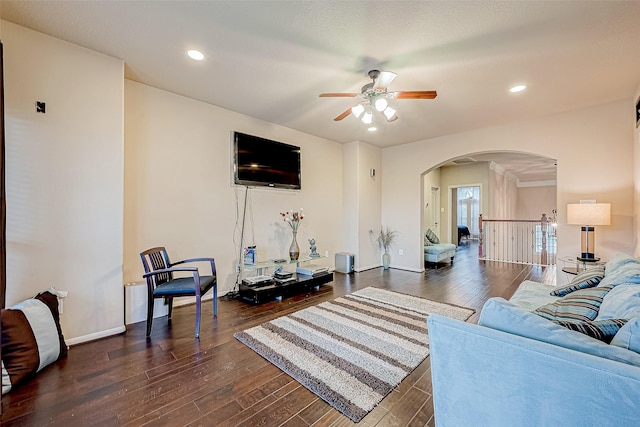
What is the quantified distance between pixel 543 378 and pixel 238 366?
77.7 inches

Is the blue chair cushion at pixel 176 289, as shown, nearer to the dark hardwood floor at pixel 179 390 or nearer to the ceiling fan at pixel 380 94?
the dark hardwood floor at pixel 179 390

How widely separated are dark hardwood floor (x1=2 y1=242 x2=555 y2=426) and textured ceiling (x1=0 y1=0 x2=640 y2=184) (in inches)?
109

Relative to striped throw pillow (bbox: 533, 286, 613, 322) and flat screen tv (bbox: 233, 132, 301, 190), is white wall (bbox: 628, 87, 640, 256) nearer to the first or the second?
striped throw pillow (bbox: 533, 286, 613, 322)

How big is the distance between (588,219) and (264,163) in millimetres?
4502

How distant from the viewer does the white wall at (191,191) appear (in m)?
3.10

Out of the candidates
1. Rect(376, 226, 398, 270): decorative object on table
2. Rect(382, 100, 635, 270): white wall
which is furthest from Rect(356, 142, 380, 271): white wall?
Rect(382, 100, 635, 270): white wall

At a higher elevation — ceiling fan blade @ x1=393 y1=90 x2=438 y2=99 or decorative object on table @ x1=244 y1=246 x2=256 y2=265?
ceiling fan blade @ x1=393 y1=90 x2=438 y2=99

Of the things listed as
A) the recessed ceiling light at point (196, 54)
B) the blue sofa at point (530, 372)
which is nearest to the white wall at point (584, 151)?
the blue sofa at point (530, 372)

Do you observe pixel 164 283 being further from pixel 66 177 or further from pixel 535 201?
pixel 535 201

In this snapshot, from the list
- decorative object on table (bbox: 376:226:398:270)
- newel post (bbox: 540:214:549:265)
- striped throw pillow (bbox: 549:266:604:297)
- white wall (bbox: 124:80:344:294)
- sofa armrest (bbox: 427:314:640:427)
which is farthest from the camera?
newel post (bbox: 540:214:549:265)

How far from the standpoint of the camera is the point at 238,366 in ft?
6.89

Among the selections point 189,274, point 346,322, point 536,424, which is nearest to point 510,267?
point 346,322

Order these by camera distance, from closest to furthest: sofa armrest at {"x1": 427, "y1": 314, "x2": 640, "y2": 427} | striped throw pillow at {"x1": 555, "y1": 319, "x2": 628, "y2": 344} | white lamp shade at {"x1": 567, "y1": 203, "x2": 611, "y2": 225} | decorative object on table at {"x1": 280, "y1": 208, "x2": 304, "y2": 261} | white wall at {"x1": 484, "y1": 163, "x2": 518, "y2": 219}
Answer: sofa armrest at {"x1": 427, "y1": 314, "x2": 640, "y2": 427} < striped throw pillow at {"x1": 555, "y1": 319, "x2": 628, "y2": 344} < white lamp shade at {"x1": 567, "y1": 203, "x2": 611, "y2": 225} < decorative object on table at {"x1": 280, "y1": 208, "x2": 304, "y2": 261} < white wall at {"x1": 484, "y1": 163, "x2": 518, "y2": 219}

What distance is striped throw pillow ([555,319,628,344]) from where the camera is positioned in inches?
41.6
